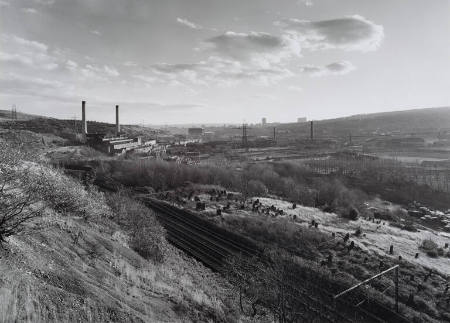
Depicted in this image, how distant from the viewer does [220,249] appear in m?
27.5

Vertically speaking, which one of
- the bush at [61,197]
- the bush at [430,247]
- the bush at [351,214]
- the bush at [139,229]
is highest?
the bush at [61,197]

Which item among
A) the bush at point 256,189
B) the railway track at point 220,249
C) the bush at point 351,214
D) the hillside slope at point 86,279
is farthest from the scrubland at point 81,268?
the bush at point 256,189

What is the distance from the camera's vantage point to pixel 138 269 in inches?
628

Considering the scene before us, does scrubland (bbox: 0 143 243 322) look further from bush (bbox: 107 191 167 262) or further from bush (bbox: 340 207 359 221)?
bush (bbox: 340 207 359 221)

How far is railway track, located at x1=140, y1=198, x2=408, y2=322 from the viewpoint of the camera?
1941 centimetres

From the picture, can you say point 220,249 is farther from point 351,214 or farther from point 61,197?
point 351,214

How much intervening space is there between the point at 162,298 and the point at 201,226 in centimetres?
1963

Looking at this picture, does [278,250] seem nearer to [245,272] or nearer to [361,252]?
[245,272]

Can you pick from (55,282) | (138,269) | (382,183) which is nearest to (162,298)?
(138,269)

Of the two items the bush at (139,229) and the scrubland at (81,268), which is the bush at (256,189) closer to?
the bush at (139,229)

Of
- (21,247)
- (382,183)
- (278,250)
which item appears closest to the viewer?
(21,247)

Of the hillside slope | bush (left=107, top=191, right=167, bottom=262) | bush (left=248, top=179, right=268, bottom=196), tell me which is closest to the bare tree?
the hillside slope

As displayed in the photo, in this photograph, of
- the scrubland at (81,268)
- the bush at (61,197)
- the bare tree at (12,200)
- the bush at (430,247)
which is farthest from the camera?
the bush at (430,247)

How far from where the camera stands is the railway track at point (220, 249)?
19406mm
